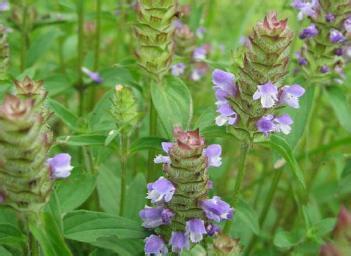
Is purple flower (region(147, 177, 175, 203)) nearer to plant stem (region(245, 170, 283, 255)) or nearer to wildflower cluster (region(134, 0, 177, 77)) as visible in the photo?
wildflower cluster (region(134, 0, 177, 77))

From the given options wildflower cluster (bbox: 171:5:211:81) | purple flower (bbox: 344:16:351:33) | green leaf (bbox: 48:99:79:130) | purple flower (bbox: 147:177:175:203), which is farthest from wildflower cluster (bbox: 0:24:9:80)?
purple flower (bbox: 344:16:351:33)

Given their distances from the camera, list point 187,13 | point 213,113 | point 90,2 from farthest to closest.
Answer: point 90,2
point 187,13
point 213,113

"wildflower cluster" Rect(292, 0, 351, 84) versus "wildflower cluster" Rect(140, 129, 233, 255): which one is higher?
"wildflower cluster" Rect(292, 0, 351, 84)

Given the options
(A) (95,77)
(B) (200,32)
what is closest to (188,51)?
(B) (200,32)

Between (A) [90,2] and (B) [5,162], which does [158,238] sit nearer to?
(B) [5,162]

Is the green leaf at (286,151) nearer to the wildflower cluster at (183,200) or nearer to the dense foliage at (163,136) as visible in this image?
the dense foliage at (163,136)

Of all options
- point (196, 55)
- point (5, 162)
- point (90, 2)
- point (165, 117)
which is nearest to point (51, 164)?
point (5, 162)
